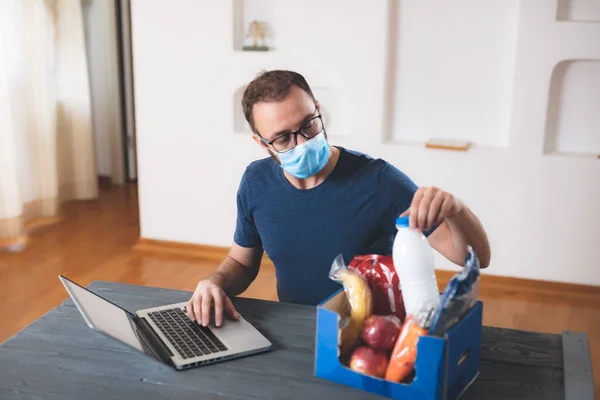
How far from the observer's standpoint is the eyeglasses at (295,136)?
1.52 m

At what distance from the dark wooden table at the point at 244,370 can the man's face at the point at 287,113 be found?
427 mm

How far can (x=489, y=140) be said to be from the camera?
335 centimetres

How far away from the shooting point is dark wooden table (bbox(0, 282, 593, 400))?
1089 mm

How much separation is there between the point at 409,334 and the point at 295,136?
2.03ft

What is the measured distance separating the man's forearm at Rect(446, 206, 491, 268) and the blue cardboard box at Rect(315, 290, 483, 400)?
25 centimetres

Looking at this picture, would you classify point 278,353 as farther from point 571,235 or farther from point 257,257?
point 571,235

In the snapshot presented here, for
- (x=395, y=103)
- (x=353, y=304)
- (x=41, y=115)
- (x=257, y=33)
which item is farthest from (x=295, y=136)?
(x=41, y=115)

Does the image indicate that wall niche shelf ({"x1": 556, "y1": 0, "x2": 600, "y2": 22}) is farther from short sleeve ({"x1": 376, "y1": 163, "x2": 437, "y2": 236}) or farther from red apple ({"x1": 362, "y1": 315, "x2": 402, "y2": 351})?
red apple ({"x1": 362, "y1": 315, "x2": 402, "y2": 351})

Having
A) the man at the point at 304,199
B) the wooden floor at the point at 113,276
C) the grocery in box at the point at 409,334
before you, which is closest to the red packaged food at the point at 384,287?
the grocery in box at the point at 409,334

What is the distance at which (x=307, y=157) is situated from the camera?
1.53 meters

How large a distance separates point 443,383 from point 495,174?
239 centimetres

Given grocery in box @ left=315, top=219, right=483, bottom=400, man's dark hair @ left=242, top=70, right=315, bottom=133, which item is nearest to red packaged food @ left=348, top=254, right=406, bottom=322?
grocery in box @ left=315, top=219, right=483, bottom=400

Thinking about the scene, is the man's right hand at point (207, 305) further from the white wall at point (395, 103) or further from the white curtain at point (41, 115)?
the white curtain at point (41, 115)

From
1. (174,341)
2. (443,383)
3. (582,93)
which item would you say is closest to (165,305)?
(174,341)
